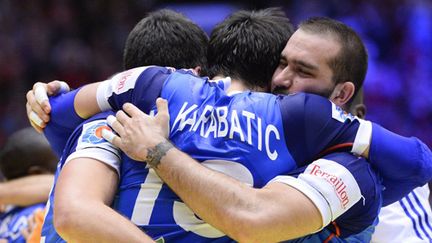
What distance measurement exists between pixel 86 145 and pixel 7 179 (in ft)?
6.99

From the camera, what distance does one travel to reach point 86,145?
280cm

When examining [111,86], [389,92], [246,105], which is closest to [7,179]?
[111,86]

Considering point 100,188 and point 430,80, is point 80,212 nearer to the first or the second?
point 100,188

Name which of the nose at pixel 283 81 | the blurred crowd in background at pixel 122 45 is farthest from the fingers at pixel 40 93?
the blurred crowd in background at pixel 122 45

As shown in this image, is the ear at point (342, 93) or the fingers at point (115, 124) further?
the ear at point (342, 93)

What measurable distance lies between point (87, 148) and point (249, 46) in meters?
0.73

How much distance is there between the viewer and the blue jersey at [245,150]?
106 inches

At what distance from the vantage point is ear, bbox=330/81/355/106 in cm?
301

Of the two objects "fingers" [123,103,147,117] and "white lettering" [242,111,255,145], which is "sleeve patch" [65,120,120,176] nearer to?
"fingers" [123,103,147,117]

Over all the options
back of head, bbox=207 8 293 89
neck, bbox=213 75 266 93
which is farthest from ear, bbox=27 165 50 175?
neck, bbox=213 75 266 93

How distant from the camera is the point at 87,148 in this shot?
2797 millimetres

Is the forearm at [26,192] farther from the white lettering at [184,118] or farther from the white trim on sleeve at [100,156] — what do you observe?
the white lettering at [184,118]

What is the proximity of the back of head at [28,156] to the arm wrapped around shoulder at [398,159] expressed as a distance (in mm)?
2361

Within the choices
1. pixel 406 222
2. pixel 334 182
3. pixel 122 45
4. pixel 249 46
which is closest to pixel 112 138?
pixel 249 46
